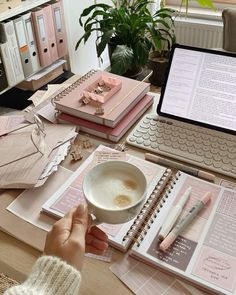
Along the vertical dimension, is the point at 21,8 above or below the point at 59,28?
above

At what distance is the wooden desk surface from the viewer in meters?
0.62

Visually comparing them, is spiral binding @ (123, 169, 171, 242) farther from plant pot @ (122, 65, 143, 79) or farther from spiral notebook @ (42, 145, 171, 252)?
plant pot @ (122, 65, 143, 79)

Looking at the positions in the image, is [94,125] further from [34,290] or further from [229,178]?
[34,290]

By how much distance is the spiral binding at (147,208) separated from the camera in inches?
27.6

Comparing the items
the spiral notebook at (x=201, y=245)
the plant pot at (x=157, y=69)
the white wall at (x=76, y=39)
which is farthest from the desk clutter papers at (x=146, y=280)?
the white wall at (x=76, y=39)

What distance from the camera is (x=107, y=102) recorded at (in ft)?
3.38

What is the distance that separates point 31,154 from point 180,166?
393 millimetres

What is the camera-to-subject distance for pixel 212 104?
94 centimetres

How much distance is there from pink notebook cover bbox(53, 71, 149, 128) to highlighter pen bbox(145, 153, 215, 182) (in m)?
0.17

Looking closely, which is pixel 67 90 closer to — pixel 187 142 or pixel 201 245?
pixel 187 142

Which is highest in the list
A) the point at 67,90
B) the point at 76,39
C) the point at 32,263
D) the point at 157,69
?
the point at 67,90

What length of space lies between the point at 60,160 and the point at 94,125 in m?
0.16

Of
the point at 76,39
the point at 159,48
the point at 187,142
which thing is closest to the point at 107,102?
the point at 187,142

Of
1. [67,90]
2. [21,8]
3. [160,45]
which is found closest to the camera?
[67,90]
